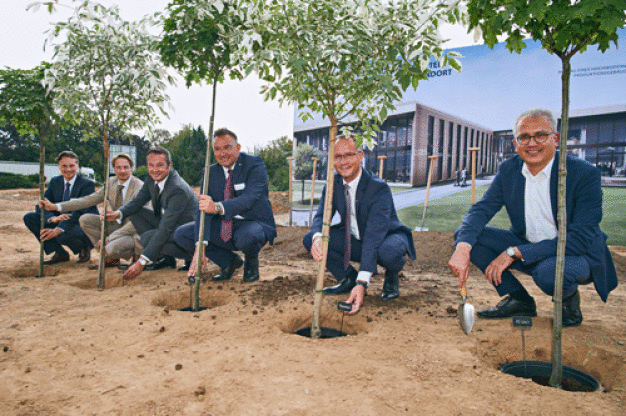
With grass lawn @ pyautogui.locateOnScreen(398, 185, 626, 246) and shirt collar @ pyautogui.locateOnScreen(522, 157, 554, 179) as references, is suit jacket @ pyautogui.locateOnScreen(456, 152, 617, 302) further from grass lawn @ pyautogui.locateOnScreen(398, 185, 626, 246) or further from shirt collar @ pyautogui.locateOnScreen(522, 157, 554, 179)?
grass lawn @ pyautogui.locateOnScreen(398, 185, 626, 246)

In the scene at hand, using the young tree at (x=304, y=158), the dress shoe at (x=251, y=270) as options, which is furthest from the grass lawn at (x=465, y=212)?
the dress shoe at (x=251, y=270)

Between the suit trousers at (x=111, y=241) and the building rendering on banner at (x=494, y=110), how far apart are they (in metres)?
7.69

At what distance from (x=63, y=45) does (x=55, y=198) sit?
2.67m

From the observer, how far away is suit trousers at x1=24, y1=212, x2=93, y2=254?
543 centimetres

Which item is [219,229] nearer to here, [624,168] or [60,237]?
[60,237]

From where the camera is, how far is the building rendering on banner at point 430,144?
10266 mm

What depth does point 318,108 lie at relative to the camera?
3209 millimetres

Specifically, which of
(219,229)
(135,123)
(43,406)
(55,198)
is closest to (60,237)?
(55,198)

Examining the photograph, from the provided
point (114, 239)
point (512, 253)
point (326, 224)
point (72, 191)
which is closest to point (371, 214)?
point (326, 224)

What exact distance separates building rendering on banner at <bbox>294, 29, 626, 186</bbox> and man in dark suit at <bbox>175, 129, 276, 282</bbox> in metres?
7.15

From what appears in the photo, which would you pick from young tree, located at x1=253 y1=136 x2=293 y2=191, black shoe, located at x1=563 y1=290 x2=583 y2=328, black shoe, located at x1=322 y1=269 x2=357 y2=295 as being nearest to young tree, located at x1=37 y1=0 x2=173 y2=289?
black shoe, located at x1=322 y1=269 x2=357 y2=295

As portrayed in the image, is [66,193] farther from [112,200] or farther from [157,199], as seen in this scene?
[157,199]

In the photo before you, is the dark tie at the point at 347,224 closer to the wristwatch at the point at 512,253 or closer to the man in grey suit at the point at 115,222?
the wristwatch at the point at 512,253

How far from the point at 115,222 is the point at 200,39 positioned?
3.43 m
